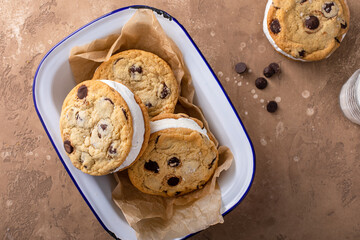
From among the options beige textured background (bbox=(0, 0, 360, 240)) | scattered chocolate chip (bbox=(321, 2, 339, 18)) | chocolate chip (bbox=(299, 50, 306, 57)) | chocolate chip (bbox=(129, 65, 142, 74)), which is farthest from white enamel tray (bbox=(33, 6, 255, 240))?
scattered chocolate chip (bbox=(321, 2, 339, 18))

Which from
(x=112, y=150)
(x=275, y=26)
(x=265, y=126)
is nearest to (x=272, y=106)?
(x=265, y=126)

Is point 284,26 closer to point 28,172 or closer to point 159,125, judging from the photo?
point 159,125

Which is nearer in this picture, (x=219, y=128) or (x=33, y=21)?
(x=219, y=128)

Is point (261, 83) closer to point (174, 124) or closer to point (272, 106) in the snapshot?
point (272, 106)

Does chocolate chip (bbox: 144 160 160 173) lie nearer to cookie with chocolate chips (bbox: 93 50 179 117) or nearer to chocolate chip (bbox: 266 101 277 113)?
cookie with chocolate chips (bbox: 93 50 179 117)

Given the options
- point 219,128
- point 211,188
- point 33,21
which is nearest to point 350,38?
point 219,128

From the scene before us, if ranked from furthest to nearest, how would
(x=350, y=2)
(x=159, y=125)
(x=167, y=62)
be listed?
1. (x=350, y=2)
2. (x=167, y=62)
3. (x=159, y=125)
